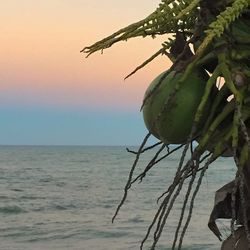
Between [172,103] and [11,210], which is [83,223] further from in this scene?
[172,103]

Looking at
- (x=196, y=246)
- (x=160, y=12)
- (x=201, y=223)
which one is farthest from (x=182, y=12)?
(x=201, y=223)

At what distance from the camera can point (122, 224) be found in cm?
2327

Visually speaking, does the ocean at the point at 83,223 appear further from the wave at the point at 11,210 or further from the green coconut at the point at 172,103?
the green coconut at the point at 172,103

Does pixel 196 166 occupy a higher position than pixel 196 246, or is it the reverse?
pixel 196 166

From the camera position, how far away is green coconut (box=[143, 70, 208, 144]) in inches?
75.5

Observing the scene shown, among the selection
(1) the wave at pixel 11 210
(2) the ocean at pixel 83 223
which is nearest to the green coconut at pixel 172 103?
(2) the ocean at pixel 83 223

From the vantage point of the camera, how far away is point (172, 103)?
1912mm

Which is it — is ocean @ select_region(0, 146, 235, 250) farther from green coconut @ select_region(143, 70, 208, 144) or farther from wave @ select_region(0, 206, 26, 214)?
green coconut @ select_region(143, 70, 208, 144)

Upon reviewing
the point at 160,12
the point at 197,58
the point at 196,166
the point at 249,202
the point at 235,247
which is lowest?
the point at 235,247

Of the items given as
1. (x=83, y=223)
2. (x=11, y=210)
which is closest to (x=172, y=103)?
(x=83, y=223)

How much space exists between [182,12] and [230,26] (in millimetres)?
209

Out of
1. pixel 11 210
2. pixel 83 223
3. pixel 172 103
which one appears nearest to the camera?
pixel 172 103

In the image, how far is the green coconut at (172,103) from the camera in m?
1.92

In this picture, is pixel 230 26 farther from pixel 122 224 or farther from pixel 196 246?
pixel 122 224
